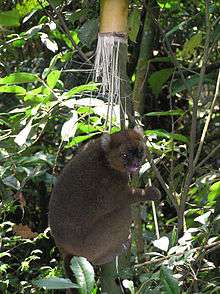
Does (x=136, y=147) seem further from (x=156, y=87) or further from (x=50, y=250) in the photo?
(x=50, y=250)

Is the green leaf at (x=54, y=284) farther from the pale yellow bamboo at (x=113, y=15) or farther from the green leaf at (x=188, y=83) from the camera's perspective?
the green leaf at (x=188, y=83)

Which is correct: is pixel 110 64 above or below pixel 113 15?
below

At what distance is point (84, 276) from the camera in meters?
1.92

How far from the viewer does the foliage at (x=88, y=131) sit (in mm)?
2492

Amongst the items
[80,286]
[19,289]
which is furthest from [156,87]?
[80,286]

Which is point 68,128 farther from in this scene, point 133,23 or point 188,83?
point 188,83

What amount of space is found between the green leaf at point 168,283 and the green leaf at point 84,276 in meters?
0.26

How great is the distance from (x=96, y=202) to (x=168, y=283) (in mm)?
1122

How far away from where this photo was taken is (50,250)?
15.7 ft

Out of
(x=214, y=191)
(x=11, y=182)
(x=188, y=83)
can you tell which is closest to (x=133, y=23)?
(x=188, y=83)

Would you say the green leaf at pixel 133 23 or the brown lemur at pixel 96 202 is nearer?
the green leaf at pixel 133 23

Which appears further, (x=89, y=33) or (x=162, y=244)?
(x=89, y=33)

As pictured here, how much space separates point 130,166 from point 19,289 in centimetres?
144

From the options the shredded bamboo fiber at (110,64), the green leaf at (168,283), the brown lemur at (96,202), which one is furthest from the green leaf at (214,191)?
the green leaf at (168,283)
